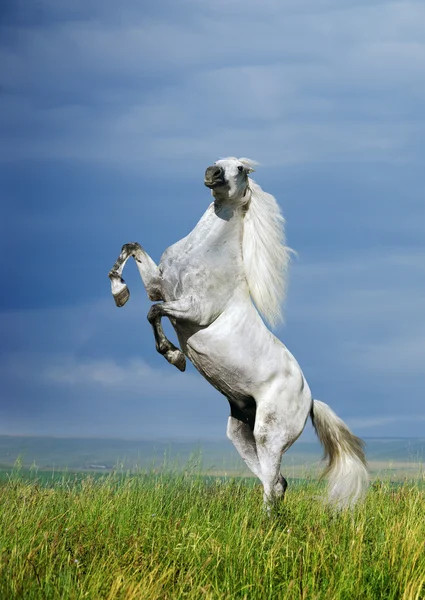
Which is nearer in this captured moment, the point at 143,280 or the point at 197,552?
the point at 197,552

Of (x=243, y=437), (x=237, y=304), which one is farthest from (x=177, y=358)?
(x=243, y=437)

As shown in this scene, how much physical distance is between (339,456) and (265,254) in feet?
7.28

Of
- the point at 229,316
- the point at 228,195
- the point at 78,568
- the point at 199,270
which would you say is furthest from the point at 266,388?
the point at 78,568

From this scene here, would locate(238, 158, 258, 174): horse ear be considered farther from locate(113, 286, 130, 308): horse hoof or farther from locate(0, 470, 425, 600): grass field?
locate(0, 470, 425, 600): grass field

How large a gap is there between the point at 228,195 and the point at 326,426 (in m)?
2.52

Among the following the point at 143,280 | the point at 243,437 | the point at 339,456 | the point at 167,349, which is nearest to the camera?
the point at 167,349

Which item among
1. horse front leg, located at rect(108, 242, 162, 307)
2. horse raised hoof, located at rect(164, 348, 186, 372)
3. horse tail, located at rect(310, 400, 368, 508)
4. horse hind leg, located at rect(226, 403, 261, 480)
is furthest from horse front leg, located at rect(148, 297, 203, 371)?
horse tail, located at rect(310, 400, 368, 508)

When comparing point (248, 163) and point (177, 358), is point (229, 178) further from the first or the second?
point (177, 358)

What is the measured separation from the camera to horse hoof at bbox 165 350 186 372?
7.14 m

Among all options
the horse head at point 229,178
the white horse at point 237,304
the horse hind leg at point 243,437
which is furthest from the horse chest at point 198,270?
the horse hind leg at point 243,437

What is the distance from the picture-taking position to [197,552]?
213 inches

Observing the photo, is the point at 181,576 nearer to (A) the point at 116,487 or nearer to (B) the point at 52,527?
(B) the point at 52,527

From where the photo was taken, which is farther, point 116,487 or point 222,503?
point 116,487

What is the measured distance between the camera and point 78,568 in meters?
5.03
